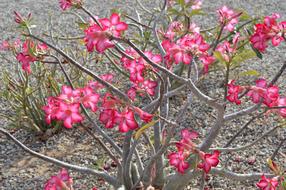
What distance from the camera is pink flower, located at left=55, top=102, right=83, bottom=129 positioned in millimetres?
1180

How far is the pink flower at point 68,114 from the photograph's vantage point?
3.87 ft

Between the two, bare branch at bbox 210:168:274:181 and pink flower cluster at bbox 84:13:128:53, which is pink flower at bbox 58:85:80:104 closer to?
pink flower cluster at bbox 84:13:128:53

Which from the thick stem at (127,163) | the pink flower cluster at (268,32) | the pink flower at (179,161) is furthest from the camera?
the thick stem at (127,163)

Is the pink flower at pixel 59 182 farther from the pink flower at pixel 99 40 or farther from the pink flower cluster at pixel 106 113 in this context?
the pink flower at pixel 99 40

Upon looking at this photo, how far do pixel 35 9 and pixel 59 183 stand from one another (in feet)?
12.9

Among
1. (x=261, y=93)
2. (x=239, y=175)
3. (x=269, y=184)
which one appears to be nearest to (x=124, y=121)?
(x=261, y=93)

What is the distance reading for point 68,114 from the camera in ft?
3.92

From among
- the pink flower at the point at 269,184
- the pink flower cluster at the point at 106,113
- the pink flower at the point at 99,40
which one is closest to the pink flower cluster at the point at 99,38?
the pink flower at the point at 99,40

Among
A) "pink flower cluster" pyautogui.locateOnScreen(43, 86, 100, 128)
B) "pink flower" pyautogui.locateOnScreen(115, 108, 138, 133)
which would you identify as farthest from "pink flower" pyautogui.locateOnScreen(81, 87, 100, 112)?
"pink flower" pyautogui.locateOnScreen(115, 108, 138, 133)

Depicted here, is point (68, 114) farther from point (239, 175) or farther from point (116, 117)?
point (239, 175)

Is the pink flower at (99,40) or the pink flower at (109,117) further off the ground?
the pink flower at (99,40)

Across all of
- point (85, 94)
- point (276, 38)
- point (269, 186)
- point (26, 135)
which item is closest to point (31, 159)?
point (26, 135)

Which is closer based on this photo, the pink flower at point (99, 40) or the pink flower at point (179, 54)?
the pink flower at point (99, 40)

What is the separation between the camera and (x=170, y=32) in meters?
1.97
